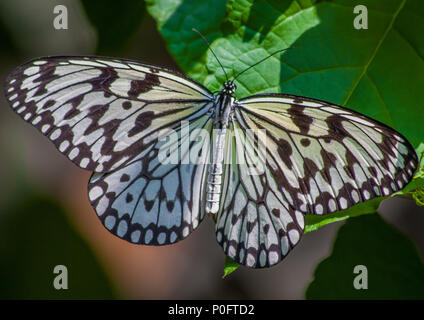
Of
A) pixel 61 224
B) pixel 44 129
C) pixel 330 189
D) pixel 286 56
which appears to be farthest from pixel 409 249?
pixel 61 224

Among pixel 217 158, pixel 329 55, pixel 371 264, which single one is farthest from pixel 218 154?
pixel 371 264

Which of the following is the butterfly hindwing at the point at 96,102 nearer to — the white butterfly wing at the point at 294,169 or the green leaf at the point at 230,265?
the white butterfly wing at the point at 294,169

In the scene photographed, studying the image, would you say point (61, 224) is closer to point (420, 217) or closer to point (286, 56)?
point (286, 56)

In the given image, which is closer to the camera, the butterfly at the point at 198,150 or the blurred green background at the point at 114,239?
the butterfly at the point at 198,150

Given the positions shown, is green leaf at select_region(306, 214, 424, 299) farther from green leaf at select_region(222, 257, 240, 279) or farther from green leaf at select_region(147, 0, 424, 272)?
green leaf at select_region(222, 257, 240, 279)

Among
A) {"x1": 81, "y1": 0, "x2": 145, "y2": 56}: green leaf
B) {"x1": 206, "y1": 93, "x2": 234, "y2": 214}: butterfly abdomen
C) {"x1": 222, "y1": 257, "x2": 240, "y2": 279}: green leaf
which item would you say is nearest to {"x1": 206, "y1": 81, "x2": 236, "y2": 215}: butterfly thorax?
{"x1": 206, "y1": 93, "x2": 234, "y2": 214}: butterfly abdomen

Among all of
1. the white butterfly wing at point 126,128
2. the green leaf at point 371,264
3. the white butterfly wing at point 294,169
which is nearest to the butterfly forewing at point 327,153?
the white butterfly wing at point 294,169
